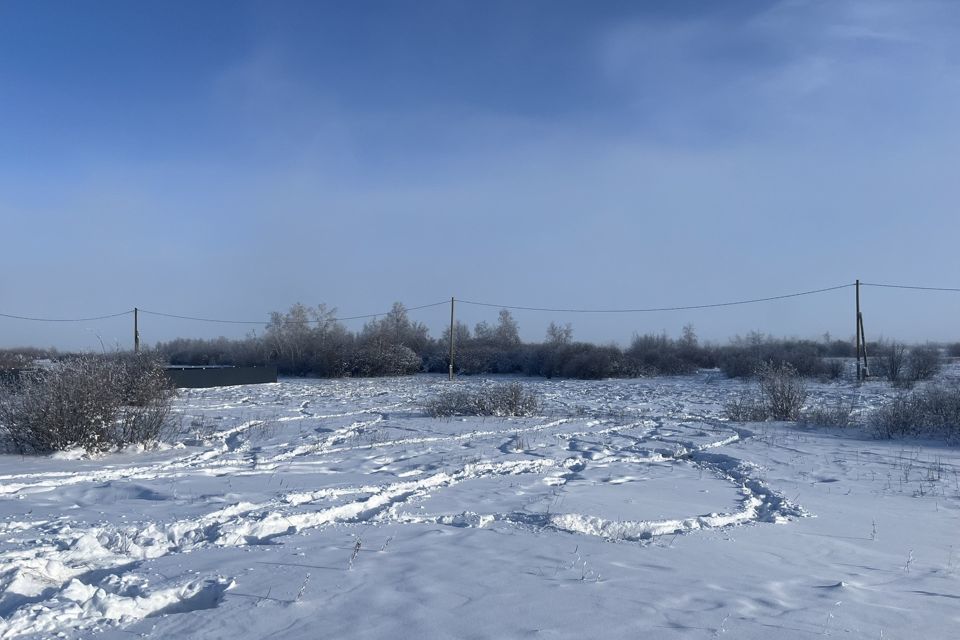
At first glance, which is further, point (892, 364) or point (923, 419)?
point (892, 364)

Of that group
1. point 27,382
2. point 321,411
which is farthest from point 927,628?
point 321,411

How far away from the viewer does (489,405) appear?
18031 millimetres

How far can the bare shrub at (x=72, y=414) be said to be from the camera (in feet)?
35.7

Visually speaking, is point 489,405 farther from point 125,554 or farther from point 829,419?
point 125,554

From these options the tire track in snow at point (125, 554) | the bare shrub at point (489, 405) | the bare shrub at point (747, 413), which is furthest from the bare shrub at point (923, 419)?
the tire track in snow at point (125, 554)

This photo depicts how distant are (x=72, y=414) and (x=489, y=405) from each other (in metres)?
9.74

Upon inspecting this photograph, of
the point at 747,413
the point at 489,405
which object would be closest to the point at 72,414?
the point at 489,405

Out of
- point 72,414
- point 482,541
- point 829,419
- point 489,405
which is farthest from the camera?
point 489,405

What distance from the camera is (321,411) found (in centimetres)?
1905

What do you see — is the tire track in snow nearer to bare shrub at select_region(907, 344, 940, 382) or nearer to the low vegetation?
the low vegetation

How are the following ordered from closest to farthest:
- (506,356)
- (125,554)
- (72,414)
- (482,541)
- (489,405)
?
(125,554), (482,541), (72,414), (489,405), (506,356)

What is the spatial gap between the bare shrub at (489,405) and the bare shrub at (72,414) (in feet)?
24.2

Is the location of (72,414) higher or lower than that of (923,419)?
higher

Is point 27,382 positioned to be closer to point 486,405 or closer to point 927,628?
point 486,405
